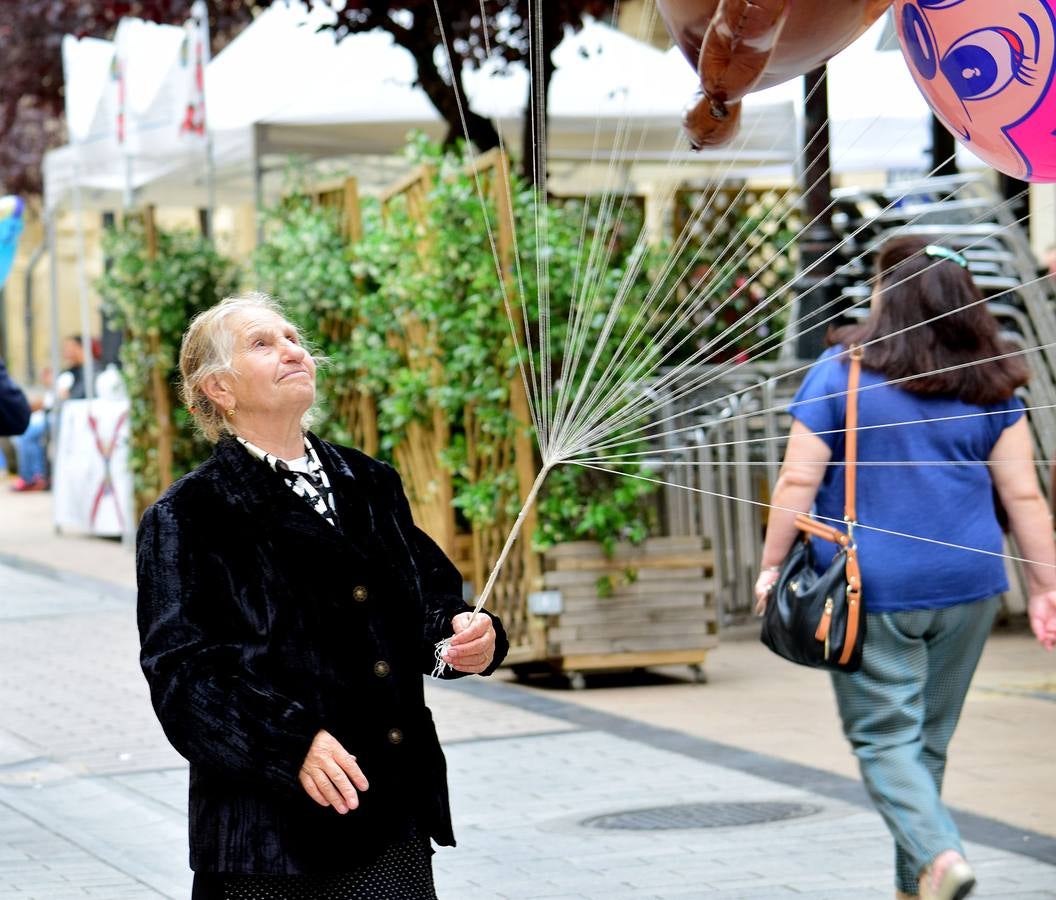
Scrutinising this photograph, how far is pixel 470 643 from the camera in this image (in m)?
3.39

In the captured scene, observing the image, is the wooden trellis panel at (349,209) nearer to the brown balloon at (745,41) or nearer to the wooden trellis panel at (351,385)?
the wooden trellis panel at (351,385)

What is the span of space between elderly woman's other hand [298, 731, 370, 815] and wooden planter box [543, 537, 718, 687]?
5.67 meters

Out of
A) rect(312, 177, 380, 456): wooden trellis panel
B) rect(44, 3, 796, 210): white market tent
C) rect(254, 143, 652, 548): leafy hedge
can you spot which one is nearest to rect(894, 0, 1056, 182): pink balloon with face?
rect(254, 143, 652, 548): leafy hedge

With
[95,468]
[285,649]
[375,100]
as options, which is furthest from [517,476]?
[95,468]

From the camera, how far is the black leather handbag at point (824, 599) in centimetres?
479

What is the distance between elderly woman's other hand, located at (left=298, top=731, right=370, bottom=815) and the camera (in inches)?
126

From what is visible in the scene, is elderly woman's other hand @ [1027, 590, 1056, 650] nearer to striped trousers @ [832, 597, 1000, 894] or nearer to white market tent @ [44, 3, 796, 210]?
striped trousers @ [832, 597, 1000, 894]

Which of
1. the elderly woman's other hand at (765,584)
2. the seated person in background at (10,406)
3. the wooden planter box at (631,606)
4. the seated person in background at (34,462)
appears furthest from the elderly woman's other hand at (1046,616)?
the seated person in background at (34,462)

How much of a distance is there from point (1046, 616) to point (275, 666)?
2.56 metres

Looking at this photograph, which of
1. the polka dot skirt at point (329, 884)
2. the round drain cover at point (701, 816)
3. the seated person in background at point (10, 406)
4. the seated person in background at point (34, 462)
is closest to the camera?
the polka dot skirt at point (329, 884)

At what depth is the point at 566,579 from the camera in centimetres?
892

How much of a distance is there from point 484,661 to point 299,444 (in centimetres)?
53

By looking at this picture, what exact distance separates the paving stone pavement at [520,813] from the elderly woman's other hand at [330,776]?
7.85 ft

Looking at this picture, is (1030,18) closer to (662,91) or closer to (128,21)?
(662,91)
